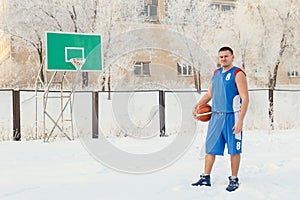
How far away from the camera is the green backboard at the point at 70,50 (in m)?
9.88

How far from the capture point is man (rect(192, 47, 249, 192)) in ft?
13.5

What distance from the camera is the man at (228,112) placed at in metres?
4.13

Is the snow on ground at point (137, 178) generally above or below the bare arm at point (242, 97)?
below

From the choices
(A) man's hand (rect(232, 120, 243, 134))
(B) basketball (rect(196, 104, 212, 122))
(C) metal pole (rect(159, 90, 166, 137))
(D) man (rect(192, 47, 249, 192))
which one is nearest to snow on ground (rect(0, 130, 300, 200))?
(D) man (rect(192, 47, 249, 192))

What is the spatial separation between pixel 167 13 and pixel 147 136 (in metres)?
19.9

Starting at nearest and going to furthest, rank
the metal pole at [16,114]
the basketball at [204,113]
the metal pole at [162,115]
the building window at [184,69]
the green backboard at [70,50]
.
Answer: the basketball at [204,113] < the metal pole at [16,114] < the green backboard at [70,50] < the metal pole at [162,115] < the building window at [184,69]

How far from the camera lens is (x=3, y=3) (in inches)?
943

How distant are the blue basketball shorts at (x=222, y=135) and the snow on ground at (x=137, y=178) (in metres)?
0.47

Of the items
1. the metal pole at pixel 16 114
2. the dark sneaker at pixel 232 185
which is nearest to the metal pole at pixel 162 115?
the metal pole at pixel 16 114

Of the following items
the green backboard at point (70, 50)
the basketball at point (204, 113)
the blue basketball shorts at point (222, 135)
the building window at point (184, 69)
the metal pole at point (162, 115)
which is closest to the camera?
the blue basketball shorts at point (222, 135)

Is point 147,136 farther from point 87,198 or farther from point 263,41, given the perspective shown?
point 263,41

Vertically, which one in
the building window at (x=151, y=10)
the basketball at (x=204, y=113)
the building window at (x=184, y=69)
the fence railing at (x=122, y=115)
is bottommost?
the fence railing at (x=122, y=115)

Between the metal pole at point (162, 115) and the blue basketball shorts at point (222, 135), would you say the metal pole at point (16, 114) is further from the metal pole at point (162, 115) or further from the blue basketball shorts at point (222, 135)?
the blue basketball shorts at point (222, 135)

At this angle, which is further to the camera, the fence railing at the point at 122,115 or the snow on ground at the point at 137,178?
the fence railing at the point at 122,115
